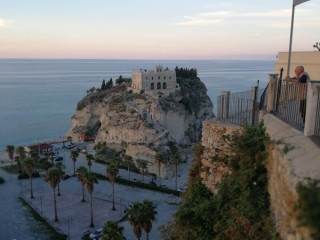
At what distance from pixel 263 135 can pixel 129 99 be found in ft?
197

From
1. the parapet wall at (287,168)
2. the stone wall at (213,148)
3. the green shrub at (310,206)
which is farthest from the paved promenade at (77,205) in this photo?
the green shrub at (310,206)

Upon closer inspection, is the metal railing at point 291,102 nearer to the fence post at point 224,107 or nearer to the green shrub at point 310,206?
the fence post at point 224,107

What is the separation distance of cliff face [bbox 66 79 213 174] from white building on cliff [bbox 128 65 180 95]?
217cm

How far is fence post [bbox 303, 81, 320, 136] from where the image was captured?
21.5 feet

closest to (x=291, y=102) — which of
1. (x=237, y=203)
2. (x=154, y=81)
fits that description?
(x=237, y=203)

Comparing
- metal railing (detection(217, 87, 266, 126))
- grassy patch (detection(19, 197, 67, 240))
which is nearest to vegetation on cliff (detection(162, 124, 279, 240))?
metal railing (detection(217, 87, 266, 126))

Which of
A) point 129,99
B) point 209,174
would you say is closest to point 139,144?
point 129,99

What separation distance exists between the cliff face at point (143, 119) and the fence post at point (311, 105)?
1875 inches

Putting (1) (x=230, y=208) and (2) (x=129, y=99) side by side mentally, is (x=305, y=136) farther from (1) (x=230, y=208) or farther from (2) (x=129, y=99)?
(2) (x=129, y=99)

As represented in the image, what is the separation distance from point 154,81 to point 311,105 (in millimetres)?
64892

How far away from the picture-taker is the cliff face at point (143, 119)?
59.6 meters

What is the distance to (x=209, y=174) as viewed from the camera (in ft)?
28.8

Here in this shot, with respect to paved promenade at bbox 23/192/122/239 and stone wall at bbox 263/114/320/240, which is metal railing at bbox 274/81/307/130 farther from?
paved promenade at bbox 23/192/122/239

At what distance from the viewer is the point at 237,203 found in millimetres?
6688
